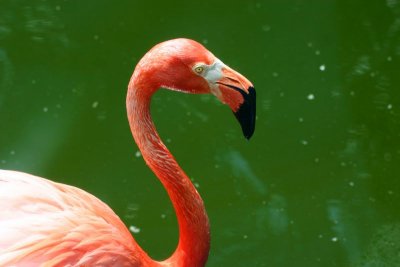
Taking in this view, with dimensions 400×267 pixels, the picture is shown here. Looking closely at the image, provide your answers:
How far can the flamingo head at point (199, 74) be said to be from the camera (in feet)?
8.89

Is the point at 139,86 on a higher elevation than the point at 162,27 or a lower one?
higher

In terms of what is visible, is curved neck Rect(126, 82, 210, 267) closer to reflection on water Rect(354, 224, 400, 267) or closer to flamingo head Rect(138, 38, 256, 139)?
flamingo head Rect(138, 38, 256, 139)

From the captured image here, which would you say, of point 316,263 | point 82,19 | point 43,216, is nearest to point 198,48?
point 43,216

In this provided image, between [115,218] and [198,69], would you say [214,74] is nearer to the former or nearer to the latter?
[198,69]

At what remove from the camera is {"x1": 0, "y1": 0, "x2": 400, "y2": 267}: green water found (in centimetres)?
396

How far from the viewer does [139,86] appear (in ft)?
9.05

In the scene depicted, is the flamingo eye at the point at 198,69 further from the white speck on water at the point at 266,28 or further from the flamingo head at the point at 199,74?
the white speck on water at the point at 266,28

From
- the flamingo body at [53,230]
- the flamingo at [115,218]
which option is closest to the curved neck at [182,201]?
the flamingo at [115,218]

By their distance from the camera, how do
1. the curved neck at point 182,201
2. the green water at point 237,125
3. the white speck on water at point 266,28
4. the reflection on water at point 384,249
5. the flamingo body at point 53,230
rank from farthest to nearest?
the white speck on water at point 266,28, the green water at point 237,125, the reflection on water at point 384,249, the curved neck at point 182,201, the flamingo body at point 53,230

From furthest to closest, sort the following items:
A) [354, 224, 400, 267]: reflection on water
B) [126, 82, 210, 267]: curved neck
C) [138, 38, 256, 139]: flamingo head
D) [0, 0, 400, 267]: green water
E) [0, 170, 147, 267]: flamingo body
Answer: [0, 0, 400, 267]: green water < [354, 224, 400, 267]: reflection on water < [126, 82, 210, 267]: curved neck < [138, 38, 256, 139]: flamingo head < [0, 170, 147, 267]: flamingo body

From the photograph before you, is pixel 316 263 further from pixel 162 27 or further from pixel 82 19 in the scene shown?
pixel 82 19

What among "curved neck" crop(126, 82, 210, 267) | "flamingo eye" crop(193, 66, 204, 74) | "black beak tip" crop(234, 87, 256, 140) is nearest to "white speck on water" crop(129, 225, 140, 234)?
"curved neck" crop(126, 82, 210, 267)

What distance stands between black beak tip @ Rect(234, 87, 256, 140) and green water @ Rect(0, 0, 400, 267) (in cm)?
122

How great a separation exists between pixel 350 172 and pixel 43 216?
2.03 meters
